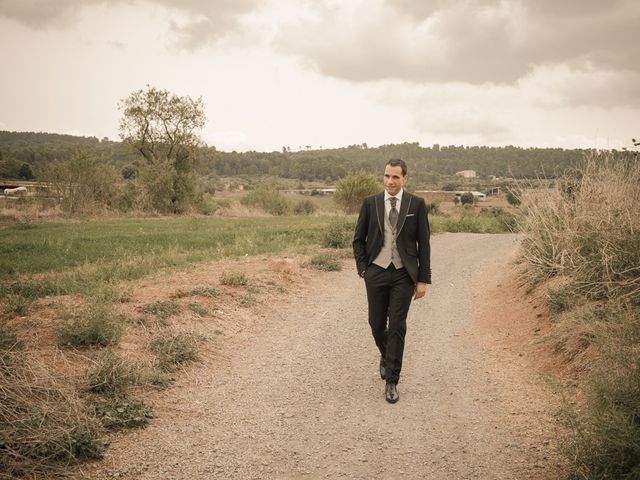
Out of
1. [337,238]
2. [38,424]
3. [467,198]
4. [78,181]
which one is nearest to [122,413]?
[38,424]

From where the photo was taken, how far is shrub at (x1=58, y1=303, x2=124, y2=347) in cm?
599

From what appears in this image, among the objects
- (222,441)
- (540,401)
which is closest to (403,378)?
(540,401)

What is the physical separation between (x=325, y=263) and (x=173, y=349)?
771 cm

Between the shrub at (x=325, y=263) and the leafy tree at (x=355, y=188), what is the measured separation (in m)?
27.2

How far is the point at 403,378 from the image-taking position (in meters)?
6.12

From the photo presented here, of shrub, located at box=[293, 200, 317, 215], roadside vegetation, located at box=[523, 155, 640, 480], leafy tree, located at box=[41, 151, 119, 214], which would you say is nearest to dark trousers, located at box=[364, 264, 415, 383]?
roadside vegetation, located at box=[523, 155, 640, 480]

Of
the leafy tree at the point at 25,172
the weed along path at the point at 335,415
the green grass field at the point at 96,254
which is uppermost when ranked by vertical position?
the leafy tree at the point at 25,172

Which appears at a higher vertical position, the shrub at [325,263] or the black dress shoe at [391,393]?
the shrub at [325,263]

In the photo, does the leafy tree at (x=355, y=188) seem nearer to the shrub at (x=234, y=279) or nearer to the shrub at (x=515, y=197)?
the shrub at (x=515, y=197)

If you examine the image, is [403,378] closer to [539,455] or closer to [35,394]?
[539,455]

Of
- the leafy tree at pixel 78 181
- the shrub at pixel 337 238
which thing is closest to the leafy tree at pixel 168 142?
the leafy tree at pixel 78 181

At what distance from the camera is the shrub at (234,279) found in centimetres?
1004

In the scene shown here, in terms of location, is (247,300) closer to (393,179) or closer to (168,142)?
(393,179)

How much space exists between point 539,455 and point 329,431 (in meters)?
1.93
